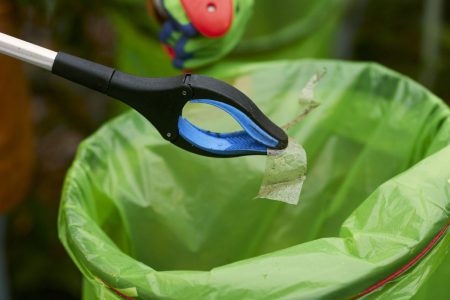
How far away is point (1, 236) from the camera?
1170 mm

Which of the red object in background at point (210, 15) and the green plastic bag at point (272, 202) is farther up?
the red object in background at point (210, 15)

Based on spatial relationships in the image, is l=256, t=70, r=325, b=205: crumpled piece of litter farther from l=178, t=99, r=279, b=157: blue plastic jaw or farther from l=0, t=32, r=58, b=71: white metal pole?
l=0, t=32, r=58, b=71: white metal pole

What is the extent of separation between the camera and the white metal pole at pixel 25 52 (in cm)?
62

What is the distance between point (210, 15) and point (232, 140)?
196 millimetres

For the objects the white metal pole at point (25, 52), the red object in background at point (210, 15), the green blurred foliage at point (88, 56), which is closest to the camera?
the white metal pole at point (25, 52)

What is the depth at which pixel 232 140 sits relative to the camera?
27.5 inches

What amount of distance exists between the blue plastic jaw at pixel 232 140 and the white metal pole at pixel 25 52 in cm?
13

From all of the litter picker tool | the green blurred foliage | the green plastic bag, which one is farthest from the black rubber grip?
the green blurred foliage

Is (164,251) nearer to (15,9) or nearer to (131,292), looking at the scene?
(131,292)

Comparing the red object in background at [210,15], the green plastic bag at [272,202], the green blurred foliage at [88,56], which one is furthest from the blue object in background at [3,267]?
the red object in background at [210,15]

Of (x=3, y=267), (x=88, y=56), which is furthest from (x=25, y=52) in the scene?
(x=88, y=56)

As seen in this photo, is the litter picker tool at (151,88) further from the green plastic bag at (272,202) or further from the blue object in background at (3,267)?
the blue object in background at (3,267)

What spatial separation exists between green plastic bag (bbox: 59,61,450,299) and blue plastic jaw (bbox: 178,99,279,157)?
0.35ft

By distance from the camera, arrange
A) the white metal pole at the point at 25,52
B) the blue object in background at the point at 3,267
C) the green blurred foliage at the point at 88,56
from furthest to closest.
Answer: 1. the green blurred foliage at the point at 88,56
2. the blue object in background at the point at 3,267
3. the white metal pole at the point at 25,52
